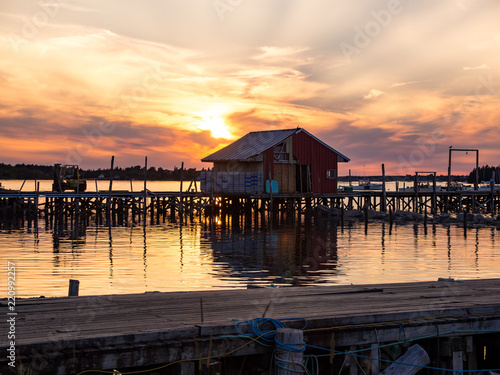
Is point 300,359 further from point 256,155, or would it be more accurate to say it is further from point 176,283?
point 256,155

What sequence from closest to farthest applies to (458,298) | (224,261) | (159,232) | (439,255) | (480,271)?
(458,298), (480,271), (224,261), (439,255), (159,232)

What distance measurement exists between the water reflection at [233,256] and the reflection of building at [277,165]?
8.34m

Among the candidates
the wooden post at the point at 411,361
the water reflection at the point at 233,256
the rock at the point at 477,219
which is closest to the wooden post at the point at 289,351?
the wooden post at the point at 411,361

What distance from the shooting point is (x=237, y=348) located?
6.88 meters

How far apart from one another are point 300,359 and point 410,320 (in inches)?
75.5

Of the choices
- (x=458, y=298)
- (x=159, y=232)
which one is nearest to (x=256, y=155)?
(x=159, y=232)

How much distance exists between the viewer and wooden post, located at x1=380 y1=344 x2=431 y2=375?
7719 millimetres

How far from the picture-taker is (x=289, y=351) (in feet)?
22.2

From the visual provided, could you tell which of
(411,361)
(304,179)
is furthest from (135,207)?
(411,361)

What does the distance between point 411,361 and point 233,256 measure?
62.3ft

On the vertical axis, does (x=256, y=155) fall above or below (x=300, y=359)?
above

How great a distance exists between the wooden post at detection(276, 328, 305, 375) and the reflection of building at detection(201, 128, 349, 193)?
41796mm

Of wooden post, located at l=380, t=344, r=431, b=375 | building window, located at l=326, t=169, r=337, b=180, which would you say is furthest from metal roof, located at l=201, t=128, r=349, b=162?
wooden post, located at l=380, t=344, r=431, b=375

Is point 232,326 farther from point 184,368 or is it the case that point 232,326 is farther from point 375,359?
point 375,359
